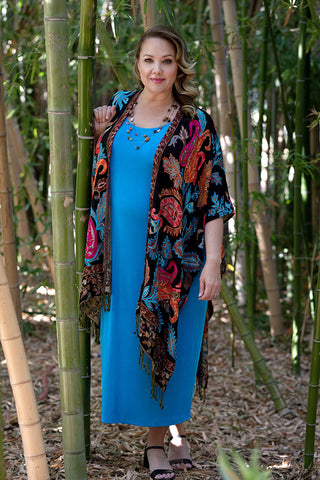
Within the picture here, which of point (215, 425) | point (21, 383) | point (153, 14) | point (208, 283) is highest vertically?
point (153, 14)

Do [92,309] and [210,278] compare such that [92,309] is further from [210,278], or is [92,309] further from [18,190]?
[18,190]

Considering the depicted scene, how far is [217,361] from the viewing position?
336cm

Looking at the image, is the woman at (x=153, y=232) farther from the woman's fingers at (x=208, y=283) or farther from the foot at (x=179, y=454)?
the foot at (x=179, y=454)

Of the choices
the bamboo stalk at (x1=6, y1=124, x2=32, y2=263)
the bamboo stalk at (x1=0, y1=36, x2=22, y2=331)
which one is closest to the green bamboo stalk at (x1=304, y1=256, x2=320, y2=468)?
the bamboo stalk at (x1=0, y1=36, x2=22, y2=331)

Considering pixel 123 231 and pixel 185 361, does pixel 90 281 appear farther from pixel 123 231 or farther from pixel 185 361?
pixel 185 361

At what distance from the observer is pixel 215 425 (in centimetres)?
250

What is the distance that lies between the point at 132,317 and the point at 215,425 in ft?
2.96

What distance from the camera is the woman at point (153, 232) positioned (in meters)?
1.74

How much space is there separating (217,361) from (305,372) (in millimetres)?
468

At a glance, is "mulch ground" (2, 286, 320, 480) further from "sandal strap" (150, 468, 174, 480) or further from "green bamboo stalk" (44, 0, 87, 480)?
"green bamboo stalk" (44, 0, 87, 480)

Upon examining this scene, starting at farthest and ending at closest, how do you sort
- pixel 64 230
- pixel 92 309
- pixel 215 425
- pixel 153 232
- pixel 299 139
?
1. pixel 299 139
2. pixel 215 425
3. pixel 92 309
4. pixel 153 232
5. pixel 64 230

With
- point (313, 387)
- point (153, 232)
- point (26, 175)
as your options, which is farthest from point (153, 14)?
point (26, 175)

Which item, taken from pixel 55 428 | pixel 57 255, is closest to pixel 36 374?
pixel 55 428

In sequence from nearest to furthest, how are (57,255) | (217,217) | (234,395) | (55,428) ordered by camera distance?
(57,255) → (217,217) → (55,428) → (234,395)
